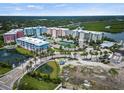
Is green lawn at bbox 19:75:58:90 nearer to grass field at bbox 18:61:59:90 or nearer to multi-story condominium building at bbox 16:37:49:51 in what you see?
grass field at bbox 18:61:59:90

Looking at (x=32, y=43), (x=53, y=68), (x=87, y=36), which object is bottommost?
(x=53, y=68)

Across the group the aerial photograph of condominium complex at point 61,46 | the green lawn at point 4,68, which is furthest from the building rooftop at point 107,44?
the green lawn at point 4,68

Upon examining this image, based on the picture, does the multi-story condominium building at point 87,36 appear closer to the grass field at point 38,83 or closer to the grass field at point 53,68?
the grass field at point 53,68

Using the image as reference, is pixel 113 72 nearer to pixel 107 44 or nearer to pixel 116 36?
pixel 107 44

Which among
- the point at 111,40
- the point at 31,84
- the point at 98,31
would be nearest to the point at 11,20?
the point at 31,84

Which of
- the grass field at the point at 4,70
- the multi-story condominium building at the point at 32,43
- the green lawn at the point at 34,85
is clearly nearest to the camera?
the green lawn at the point at 34,85

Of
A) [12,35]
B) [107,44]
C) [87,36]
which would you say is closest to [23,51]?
[12,35]

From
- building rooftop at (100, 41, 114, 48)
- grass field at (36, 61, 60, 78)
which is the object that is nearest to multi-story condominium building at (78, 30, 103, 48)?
building rooftop at (100, 41, 114, 48)
